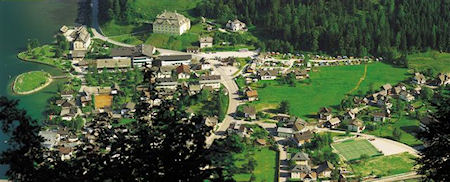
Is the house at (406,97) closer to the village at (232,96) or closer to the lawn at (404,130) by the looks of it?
the village at (232,96)

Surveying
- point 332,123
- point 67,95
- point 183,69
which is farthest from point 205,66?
point 332,123

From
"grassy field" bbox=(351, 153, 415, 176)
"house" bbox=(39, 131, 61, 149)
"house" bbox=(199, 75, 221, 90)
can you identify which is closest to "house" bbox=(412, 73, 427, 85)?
"grassy field" bbox=(351, 153, 415, 176)

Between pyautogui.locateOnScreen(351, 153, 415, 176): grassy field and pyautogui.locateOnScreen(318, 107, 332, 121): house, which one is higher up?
pyautogui.locateOnScreen(318, 107, 332, 121): house

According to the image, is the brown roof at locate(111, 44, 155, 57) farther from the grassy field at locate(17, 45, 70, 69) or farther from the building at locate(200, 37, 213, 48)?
the building at locate(200, 37, 213, 48)

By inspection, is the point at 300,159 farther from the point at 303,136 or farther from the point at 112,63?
the point at 112,63

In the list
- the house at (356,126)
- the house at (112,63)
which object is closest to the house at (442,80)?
the house at (356,126)

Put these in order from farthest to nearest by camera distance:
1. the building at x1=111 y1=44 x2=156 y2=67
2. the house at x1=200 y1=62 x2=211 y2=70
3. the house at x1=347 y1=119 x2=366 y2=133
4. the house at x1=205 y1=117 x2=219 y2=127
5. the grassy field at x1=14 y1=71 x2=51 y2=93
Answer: the building at x1=111 y1=44 x2=156 y2=67 < the house at x1=200 y1=62 x2=211 y2=70 < the grassy field at x1=14 y1=71 x2=51 y2=93 < the house at x1=205 y1=117 x2=219 y2=127 < the house at x1=347 y1=119 x2=366 y2=133

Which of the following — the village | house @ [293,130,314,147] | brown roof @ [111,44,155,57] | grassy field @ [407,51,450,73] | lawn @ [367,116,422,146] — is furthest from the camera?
brown roof @ [111,44,155,57]

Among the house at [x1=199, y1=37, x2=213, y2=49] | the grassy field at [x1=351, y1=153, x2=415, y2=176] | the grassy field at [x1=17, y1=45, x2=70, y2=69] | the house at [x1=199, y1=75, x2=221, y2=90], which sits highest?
the house at [x1=199, y1=37, x2=213, y2=49]
